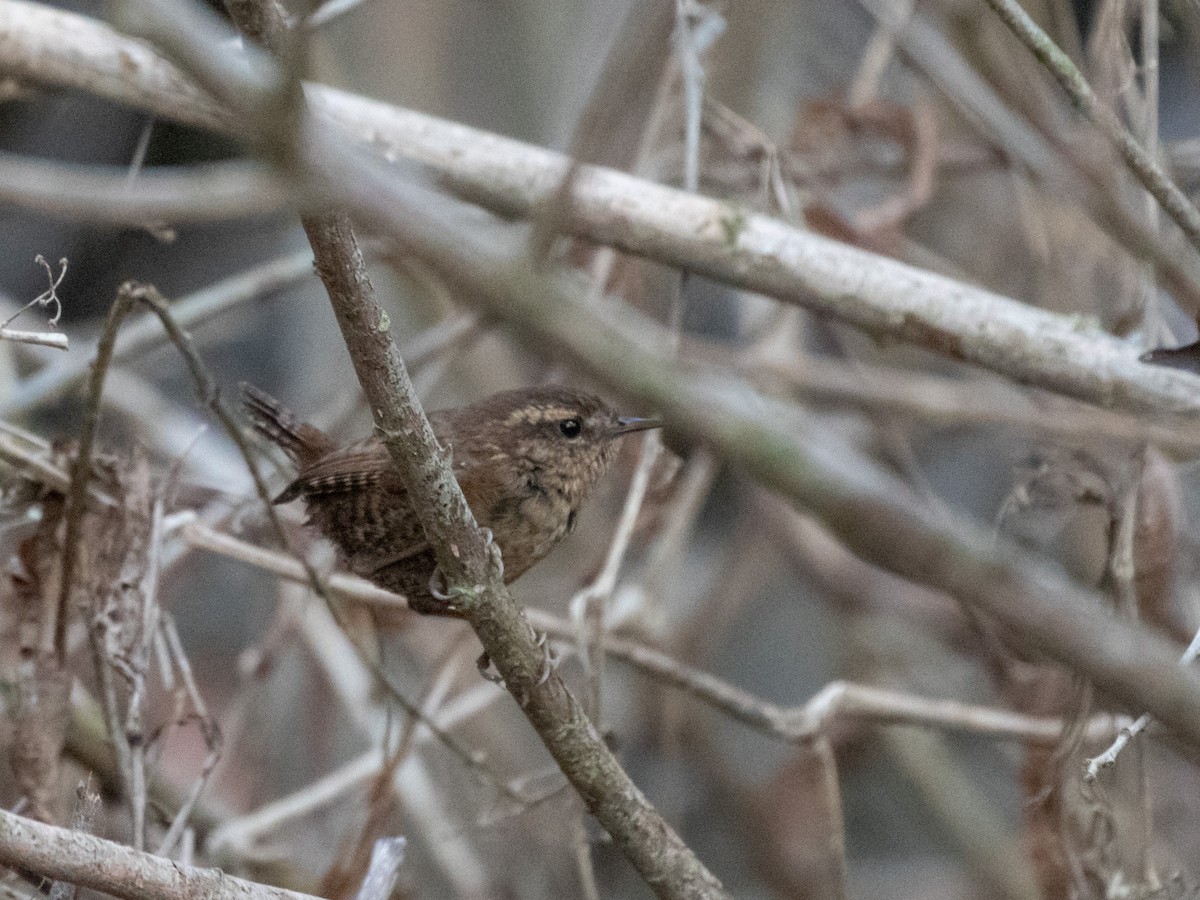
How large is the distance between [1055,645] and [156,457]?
3.64 metres

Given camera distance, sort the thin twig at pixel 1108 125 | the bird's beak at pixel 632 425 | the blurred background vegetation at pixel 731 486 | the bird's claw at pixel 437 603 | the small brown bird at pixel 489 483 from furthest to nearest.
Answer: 1. the blurred background vegetation at pixel 731 486
2. the bird's beak at pixel 632 425
3. the small brown bird at pixel 489 483
4. the bird's claw at pixel 437 603
5. the thin twig at pixel 1108 125

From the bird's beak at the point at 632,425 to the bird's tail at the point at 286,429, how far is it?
2.26 feet

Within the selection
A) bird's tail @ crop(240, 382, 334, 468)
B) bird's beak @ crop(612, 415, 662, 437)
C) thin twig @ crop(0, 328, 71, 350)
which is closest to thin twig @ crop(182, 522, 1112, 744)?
bird's tail @ crop(240, 382, 334, 468)

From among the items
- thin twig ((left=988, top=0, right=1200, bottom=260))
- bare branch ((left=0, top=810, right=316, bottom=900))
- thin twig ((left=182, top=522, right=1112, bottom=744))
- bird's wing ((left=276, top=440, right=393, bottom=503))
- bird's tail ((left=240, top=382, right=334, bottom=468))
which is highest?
thin twig ((left=988, top=0, right=1200, bottom=260))

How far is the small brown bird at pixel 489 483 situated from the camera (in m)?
2.59

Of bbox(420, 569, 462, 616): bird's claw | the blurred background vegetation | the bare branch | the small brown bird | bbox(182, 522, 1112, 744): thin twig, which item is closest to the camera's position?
the bare branch

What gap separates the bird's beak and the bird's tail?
0.69 m

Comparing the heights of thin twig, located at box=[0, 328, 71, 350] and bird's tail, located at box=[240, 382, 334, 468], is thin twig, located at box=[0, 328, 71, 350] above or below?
below

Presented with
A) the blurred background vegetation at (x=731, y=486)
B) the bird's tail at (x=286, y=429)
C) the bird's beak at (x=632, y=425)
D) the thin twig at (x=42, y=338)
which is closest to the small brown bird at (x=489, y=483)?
the bird's beak at (x=632, y=425)

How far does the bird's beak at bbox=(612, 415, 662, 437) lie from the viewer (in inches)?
110

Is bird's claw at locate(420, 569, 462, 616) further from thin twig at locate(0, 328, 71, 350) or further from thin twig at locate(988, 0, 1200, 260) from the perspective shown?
thin twig at locate(988, 0, 1200, 260)

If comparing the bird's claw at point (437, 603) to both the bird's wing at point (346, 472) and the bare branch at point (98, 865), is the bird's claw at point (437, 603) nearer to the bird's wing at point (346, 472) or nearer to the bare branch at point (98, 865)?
the bird's wing at point (346, 472)

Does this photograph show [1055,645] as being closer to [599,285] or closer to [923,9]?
[599,285]

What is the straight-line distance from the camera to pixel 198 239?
5758 mm
